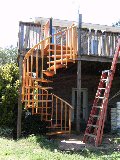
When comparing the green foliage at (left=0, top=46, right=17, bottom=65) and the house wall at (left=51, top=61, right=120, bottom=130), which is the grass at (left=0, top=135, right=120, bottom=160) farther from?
the green foliage at (left=0, top=46, right=17, bottom=65)

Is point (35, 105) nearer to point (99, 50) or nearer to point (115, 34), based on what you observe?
point (99, 50)

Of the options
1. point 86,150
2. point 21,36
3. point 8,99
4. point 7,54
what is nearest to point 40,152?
point 86,150

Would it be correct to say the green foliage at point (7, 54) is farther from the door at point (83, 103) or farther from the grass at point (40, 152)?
the grass at point (40, 152)

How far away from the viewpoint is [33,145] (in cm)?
1003

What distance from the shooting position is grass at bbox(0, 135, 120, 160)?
830 centimetres

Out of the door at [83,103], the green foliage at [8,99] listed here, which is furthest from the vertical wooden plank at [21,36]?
the door at [83,103]

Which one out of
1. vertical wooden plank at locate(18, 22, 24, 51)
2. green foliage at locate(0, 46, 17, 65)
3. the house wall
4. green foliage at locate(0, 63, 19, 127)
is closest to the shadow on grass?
green foliage at locate(0, 63, 19, 127)

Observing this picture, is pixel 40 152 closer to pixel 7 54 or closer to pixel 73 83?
pixel 73 83

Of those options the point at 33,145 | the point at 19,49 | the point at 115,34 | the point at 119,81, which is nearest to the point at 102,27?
the point at 119,81

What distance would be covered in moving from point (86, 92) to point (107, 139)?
7.15 m

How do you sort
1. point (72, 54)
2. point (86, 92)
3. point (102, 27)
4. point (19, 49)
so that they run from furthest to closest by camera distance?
point (102, 27) < point (86, 92) < point (19, 49) < point (72, 54)

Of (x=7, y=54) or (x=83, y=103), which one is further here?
(x=7, y=54)

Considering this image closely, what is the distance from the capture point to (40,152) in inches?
351

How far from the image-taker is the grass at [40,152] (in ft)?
27.2
